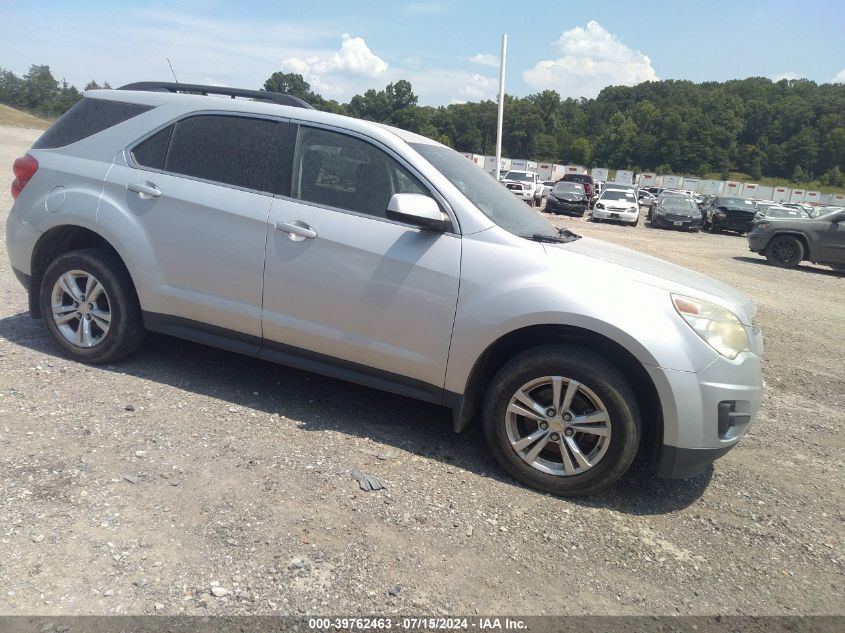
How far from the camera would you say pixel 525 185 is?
2995 centimetres

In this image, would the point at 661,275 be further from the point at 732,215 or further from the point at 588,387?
the point at 732,215

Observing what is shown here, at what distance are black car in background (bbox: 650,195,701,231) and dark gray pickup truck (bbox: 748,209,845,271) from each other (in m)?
9.92

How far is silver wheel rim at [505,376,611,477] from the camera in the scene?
318cm

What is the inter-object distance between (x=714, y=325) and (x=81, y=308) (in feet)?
13.2

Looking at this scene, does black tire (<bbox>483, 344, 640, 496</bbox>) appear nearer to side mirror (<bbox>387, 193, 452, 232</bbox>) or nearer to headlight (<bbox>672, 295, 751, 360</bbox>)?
headlight (<bbox>672, 295, 751, 360</bbox>)

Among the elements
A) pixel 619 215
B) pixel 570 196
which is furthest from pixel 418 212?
pixel 570 196

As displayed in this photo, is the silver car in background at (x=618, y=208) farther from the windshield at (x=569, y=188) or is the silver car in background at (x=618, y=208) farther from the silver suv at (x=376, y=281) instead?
the silver suv at (x=376, y=281)

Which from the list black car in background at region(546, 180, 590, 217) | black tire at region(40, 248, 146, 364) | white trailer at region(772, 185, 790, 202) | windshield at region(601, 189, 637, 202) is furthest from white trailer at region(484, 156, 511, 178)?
white trailer at region(772, 185, 790, 202)

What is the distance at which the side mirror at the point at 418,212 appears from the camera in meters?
3.30

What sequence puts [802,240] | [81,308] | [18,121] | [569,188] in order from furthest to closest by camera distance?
[18,121] → [569,188] → [802,240] → [81,308]

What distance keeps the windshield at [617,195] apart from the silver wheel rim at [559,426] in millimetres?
24159

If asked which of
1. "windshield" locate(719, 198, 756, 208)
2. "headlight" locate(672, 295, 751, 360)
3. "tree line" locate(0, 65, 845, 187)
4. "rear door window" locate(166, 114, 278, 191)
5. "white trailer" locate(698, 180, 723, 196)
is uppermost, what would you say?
"tree line" locate(0, 65, 845, 187)

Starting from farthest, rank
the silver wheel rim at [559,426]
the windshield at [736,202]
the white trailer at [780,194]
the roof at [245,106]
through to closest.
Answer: the white trailer at [780,194], the windshield at [736,202], the roof at [245,106], the silver wheel rim at [559,426]

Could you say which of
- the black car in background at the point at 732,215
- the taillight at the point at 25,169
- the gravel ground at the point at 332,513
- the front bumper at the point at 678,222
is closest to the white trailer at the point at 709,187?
the black car in background at the point at 732,215
